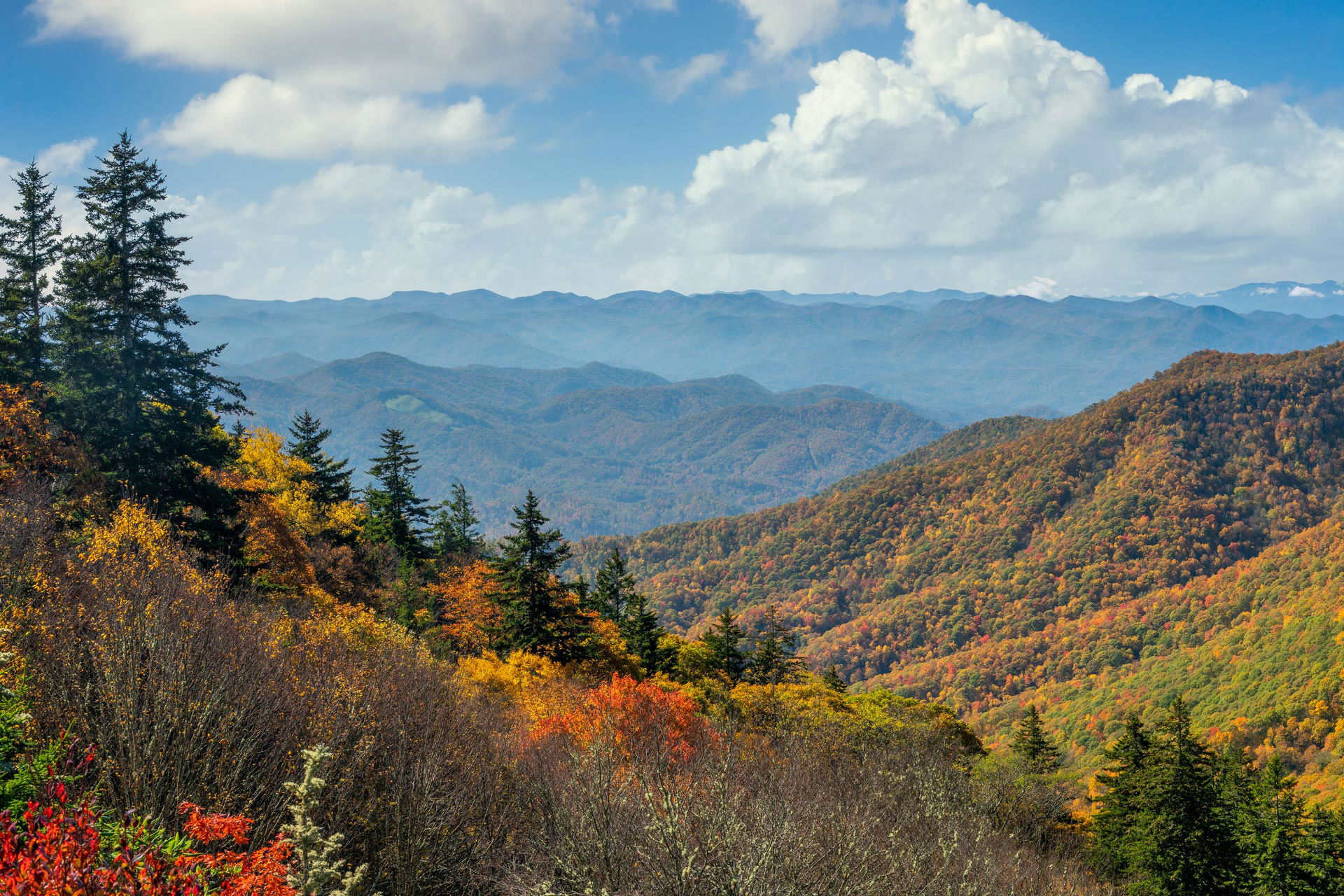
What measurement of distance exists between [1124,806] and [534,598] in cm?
3235

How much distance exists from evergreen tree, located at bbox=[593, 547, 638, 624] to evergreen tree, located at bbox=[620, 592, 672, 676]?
386cm

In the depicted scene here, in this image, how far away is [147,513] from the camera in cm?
2948

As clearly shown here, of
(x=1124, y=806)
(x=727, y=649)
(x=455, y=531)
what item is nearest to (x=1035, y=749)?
(x=1124, y=806)

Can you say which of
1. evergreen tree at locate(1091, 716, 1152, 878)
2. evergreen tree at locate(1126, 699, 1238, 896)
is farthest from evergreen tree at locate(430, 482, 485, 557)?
evergreen tree at locate(1126, 699, 1238, 896)

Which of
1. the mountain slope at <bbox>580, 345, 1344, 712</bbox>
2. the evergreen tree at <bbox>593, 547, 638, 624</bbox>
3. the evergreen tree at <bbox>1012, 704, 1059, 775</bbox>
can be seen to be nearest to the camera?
the evergreen tree at <bbox>1012, 704, 1059, 775</bbox>

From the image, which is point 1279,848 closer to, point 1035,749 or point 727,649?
point 1035,749

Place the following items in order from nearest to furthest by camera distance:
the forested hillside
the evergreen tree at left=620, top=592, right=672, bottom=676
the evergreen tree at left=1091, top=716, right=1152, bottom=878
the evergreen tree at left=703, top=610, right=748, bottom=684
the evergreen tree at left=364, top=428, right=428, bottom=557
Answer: the evergreen tree at left=1091, top=716, right=1152, bottom=878 < the evergreen tree at left=620, top=592, right=672, bottom=676 < the evergreen tree at left=364, top=428, right=428, bottom=557 < the evergreen tree at left=703, top=610, right=748, bottom=684 < the forested hillside

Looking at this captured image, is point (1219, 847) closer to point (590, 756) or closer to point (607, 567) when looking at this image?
point (590, 756)

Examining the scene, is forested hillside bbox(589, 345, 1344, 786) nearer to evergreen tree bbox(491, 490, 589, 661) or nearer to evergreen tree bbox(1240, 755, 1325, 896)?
evergreen tree bbox(1240, 755, 1325, 896)

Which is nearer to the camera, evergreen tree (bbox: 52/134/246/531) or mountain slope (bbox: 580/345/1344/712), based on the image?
evergreen tree (bbox: 52/134/246/531)

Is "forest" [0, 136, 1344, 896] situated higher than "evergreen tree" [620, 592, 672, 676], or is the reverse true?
"forest" [0, 136, 1344, 896]

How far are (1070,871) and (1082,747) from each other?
79.4 m

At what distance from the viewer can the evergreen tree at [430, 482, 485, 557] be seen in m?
58.4

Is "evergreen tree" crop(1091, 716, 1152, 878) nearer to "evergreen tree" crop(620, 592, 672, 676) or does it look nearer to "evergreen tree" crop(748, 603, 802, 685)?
"evergreen tree" crop(748, 603, 802, 685)
